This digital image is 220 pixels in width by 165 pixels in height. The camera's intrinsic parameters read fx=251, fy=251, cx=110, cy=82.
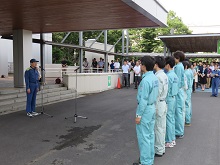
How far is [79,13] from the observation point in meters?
9.33

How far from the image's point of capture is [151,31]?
39250mm

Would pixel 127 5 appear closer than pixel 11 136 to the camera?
No

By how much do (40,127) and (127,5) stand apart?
14.9 feet

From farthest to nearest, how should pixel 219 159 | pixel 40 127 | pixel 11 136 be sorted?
pixel 40 127
pixel 11 136
pixel 219 159

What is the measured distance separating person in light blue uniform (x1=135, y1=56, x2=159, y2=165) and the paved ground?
541mm

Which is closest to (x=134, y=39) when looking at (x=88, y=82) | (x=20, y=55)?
(x=88, y=82)

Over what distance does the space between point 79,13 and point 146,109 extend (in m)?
6.31

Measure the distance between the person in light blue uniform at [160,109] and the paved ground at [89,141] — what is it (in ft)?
0.85

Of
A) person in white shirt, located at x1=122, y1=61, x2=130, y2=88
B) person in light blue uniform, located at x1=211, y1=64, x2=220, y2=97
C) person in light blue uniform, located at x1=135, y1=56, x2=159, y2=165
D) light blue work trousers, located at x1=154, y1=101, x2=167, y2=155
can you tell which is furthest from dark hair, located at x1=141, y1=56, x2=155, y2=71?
person in white shirt, located at x1=122, y1=61, x2=130, y2=88

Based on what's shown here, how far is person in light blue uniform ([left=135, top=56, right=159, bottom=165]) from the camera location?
3988mm

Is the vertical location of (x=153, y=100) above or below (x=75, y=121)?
above

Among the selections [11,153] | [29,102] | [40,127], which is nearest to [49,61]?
[29,102]

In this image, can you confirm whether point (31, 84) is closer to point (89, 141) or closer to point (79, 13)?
point (79, 13)

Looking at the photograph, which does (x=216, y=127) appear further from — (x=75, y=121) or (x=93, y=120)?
(x=75, y=121)
